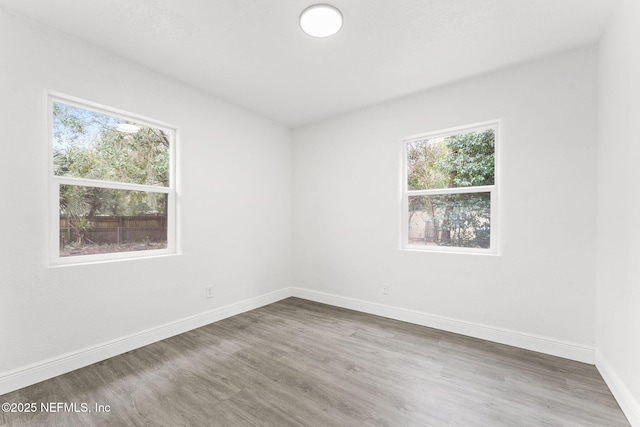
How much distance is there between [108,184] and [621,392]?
405 cm

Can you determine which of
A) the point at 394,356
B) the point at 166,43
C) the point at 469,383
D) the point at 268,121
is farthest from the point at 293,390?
the point at 268,121

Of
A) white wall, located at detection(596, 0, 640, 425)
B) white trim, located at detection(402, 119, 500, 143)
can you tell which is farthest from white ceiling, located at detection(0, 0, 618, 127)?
white trim, located at detection(402, 119, 500, 143)

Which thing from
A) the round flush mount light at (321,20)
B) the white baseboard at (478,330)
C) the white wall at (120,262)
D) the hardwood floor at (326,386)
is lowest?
the hardwood floor at (326,386)

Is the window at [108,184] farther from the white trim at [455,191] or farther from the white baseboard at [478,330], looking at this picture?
the white trim at [455,191]

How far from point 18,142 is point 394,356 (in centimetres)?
330

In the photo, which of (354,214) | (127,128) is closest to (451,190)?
(354,214)

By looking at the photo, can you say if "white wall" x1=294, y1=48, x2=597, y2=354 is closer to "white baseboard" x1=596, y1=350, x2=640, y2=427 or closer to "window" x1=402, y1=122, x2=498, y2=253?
A: "window" x1=402, y1=122, x2=498, y2=253

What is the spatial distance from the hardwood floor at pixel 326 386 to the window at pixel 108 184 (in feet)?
3.21

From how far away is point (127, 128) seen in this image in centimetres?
268

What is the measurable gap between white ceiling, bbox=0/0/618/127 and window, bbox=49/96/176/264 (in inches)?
25.1

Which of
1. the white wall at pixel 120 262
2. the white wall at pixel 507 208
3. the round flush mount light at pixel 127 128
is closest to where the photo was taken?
the white wall at pixel 120 262

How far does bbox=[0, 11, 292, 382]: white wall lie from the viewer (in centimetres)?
200

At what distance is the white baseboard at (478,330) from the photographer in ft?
7.87

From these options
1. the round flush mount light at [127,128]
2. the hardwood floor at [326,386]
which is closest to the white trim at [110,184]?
the round flush mount light at [127,128]
